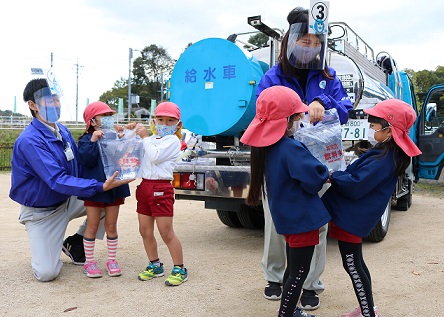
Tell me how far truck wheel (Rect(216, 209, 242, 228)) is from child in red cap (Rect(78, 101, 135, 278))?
2.20 metres

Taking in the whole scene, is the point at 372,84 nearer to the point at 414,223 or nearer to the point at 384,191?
the point at 414,223

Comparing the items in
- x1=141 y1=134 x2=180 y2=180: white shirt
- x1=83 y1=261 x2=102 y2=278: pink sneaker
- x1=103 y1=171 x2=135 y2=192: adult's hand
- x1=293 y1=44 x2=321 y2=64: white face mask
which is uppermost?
x1=293 y1=44 x2=321 y2=64: white face mask

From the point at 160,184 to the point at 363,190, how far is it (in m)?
1.81

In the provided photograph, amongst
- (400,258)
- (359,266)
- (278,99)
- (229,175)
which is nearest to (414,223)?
(400,258)

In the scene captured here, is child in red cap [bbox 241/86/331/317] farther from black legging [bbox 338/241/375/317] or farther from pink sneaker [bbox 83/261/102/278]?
pink sneaker [bbox 83/261/102/278]

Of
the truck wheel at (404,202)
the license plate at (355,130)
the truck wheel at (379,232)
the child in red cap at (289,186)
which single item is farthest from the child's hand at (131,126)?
the truck wheel at (404,202)

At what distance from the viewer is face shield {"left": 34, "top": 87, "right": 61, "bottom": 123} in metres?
4.27

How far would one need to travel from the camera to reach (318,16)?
336cm

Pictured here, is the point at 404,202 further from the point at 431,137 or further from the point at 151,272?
the point at 151,272

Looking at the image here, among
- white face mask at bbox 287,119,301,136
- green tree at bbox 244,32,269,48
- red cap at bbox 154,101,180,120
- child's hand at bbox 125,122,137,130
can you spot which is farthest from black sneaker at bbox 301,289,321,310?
green tree at bbox 244,32,269,48

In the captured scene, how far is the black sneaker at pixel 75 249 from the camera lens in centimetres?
472

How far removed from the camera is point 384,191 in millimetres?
2990

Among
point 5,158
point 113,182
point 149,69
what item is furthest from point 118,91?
point 113,182

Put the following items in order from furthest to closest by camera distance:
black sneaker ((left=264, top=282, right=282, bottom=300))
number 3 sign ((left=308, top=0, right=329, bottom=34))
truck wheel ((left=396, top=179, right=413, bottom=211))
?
1. truck wheel ((left=396, top=179, right=413, bottom=211))
2. black sneaker ((left=264, top=282, right=282, bottom=300))
3. number 3 sign ((left=308, top=0, right=329, bottom=34))
